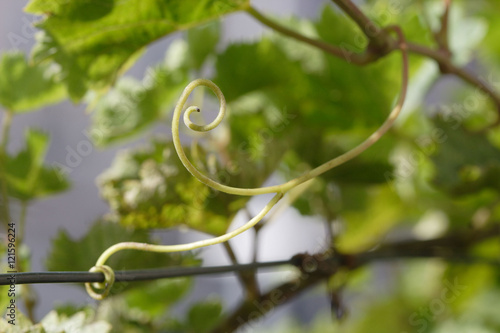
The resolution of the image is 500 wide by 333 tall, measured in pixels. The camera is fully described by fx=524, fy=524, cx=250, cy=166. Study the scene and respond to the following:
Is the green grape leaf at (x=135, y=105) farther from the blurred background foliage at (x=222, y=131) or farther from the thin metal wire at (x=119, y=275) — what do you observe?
the thin metal wire at (x=119, y=275)

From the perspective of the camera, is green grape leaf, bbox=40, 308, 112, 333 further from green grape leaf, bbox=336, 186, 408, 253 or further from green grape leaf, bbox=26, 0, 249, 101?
green grape leaf, bbox=336, 186, 408, 253

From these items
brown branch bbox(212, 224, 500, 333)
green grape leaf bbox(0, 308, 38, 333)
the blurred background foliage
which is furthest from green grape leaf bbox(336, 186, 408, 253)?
green grape leaf bbox(0, 308, 38, 333)

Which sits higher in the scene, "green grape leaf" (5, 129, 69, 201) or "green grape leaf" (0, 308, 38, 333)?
"green grape leaf" (5, 129, 69, 201)

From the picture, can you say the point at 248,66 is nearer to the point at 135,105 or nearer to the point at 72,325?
the point at 135,105

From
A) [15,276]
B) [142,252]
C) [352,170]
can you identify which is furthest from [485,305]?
[15,276]

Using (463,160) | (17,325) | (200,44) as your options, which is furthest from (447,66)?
(17,325)

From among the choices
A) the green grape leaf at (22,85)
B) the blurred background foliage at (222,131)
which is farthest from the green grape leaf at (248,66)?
the green grape leaf at (22,85)
